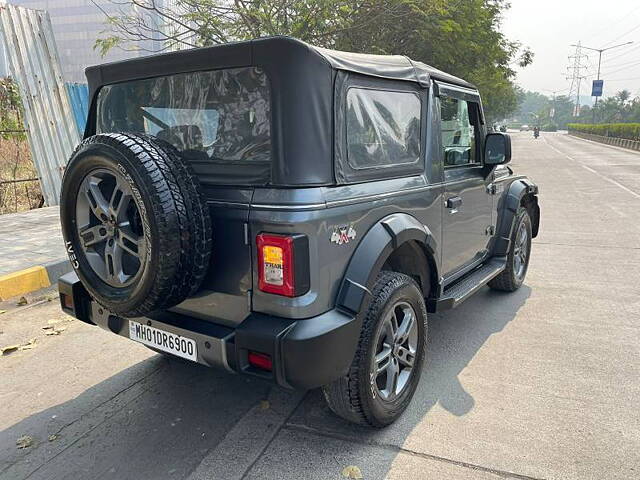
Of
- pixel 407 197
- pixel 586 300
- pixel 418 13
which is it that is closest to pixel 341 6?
pixel 418 13

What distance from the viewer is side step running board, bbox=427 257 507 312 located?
11.0 ft

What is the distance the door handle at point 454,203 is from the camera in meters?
3.42

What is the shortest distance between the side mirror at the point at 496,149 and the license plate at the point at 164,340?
2708 mm

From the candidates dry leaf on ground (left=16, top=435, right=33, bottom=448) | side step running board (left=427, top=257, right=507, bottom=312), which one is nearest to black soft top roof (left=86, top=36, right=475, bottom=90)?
side step running board (left=427, top=257, right=507, bottom=312)

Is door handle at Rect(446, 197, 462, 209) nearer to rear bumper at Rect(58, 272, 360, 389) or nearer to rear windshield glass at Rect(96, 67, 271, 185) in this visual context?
rear bumper at Rect(58, 272, 360, 389)

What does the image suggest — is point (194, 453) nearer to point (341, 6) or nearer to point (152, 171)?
point (152, 171)

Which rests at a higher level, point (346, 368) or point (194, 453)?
point (346, 368)

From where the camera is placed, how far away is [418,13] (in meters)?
10.6

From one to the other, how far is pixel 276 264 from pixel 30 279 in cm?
407

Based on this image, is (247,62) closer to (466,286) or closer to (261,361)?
(261,361)

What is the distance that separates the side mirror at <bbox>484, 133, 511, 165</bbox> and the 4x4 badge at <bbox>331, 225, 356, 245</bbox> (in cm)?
198

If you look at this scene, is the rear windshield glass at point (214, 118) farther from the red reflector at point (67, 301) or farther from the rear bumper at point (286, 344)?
the red reflector at point (67, 301)

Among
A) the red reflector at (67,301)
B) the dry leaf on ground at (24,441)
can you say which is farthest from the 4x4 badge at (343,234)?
the dry leaf on ground at (24,441)

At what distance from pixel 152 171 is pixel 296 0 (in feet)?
25.8
